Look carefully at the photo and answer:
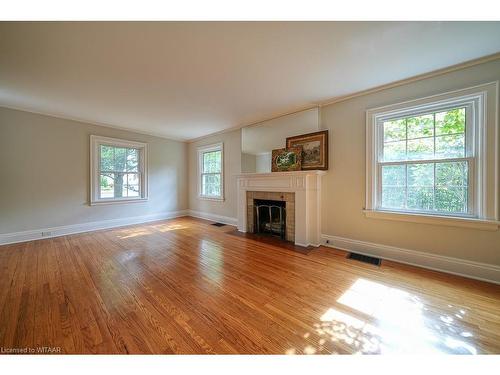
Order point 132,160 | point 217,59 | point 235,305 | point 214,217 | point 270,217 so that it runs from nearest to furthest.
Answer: point 235,305
point 217,59
point 270,217
point 132,160
point 214,217

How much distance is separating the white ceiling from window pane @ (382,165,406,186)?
116 centimetres

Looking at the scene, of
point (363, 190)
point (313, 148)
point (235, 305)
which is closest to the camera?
point (235, 305)

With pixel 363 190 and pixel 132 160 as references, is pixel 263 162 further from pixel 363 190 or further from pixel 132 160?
pixel 132 160

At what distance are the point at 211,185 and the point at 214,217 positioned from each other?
0.92 meters

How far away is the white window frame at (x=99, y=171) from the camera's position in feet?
13.7

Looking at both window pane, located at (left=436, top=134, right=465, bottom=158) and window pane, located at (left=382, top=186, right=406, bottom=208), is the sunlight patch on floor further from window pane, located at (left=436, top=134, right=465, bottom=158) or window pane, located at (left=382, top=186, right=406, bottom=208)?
window pane, located at (left=436, top=134, right=465, bottom=158)

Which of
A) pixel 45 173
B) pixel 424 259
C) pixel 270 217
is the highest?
pixel 45 173

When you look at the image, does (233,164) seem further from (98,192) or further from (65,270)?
(65,270)

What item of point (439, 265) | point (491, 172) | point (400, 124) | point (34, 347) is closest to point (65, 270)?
point (34, 347)

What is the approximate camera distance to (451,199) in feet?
7.51

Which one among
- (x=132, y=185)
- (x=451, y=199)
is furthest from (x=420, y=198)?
(x=132, y=185)

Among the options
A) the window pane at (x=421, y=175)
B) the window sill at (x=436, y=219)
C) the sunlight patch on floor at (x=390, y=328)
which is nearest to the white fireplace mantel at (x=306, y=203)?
the window sill at (x=436, y=219)

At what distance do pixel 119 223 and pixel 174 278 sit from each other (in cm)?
340

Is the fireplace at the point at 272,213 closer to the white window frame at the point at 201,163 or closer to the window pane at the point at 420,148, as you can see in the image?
the white window frame at the point at 201,163
